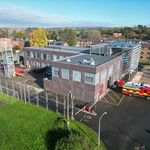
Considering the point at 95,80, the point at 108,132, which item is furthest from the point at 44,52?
the point at 108,132

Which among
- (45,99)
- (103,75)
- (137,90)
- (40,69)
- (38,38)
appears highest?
(38,38)

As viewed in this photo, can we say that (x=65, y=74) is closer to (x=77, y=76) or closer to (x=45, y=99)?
(x=77, y=76)

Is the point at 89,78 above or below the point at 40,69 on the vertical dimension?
above

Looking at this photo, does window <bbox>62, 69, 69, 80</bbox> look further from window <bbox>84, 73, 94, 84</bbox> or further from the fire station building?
window <bbox>84, 73, 94, 84</bbox>

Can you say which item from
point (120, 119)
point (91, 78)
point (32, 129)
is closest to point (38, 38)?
point (91, 78)

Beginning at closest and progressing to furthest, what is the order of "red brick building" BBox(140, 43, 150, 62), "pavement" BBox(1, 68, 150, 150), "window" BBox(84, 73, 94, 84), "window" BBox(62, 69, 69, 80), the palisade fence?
"pavement" BBox(1, 68, 150, 150)
the palisade fence
"window" BBox(84, 73, 94, 84)
"window" BBox(62, 69, 69, 80)
"red brick building" BBox(140, 43, 150, 62)

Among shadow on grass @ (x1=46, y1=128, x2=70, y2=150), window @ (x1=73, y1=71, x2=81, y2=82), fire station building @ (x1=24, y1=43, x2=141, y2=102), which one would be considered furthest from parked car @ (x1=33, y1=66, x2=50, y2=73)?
shadow on grass @ (x1=46, y1=128, x2=70, y2=150)
